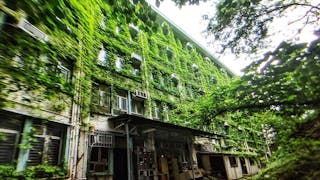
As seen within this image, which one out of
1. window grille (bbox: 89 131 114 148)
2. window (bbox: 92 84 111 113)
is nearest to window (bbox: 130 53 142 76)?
window (bbox: 92 84 111 113)

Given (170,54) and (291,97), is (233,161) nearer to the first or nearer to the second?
(170,54)

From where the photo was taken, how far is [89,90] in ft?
27.7

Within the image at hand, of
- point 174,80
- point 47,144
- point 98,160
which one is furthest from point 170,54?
point 47,144

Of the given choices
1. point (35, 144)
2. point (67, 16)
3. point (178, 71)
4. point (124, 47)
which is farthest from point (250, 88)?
point (178, 71)

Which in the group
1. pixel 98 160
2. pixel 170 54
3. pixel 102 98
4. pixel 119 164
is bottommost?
pixel 119 164

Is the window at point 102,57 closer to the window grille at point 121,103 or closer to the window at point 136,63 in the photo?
the window grille at point 121,103

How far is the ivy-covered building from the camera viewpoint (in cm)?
246

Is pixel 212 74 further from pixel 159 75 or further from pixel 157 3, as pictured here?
pixel 157 3

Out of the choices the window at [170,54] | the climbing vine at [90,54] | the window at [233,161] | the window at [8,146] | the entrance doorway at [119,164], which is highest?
the window at [170,54]

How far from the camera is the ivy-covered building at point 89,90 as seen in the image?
246 centimetres

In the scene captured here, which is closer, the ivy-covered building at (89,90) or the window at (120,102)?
the ivy-covered building at (89,90)

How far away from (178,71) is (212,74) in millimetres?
8056

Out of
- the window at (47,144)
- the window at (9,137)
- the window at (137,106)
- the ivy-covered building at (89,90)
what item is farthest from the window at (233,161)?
the window at (9,137)

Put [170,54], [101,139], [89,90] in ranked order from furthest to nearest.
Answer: [170,54]
[101,139]
[89,90]
